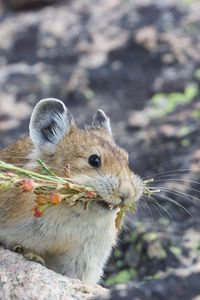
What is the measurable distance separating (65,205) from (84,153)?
647mm

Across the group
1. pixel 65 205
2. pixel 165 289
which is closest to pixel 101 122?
pixel 65 205

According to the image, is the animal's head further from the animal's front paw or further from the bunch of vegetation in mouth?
the animal's front paw

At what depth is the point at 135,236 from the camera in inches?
417

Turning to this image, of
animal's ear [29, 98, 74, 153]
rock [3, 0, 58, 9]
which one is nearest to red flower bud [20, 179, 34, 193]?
animal's ear [29, 98, 74, 153]

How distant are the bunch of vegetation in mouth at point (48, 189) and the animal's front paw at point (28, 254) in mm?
392

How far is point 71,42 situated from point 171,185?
4.87m

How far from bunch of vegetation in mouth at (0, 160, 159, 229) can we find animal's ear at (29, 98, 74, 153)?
29.2 inches

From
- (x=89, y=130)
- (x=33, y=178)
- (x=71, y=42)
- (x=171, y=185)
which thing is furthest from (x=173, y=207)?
(x=71, y=42)

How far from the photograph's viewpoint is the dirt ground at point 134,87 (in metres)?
10.6

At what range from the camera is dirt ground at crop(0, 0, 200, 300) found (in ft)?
34.8

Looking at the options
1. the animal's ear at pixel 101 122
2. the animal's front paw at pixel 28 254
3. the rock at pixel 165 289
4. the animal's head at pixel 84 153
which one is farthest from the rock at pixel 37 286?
the animal's ear at pixel 101 122

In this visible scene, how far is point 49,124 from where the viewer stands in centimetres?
860

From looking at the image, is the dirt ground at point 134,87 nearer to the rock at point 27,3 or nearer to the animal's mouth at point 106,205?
the rock at point 27,3

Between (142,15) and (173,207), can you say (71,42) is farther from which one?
(173,207)
